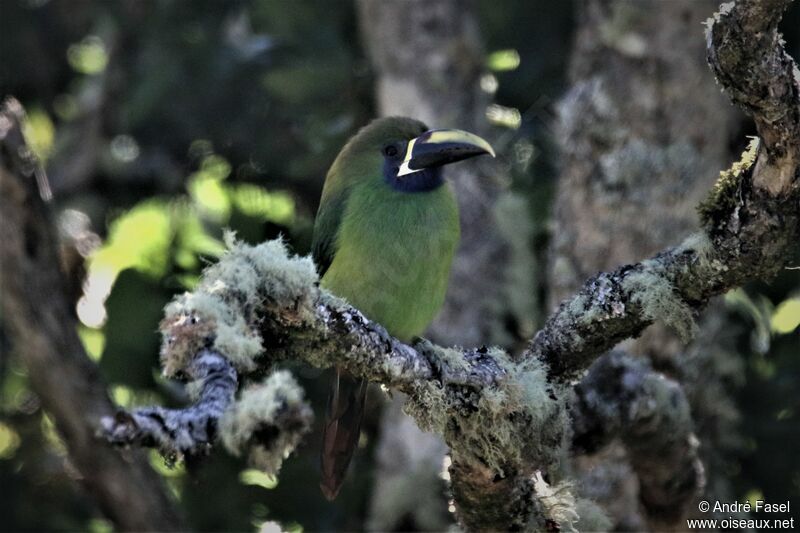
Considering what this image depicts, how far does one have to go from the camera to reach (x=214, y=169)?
502 cm

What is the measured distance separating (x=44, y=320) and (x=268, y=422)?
1668 millimetres

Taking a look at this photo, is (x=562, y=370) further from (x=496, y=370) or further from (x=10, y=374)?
(x=10, y=374)

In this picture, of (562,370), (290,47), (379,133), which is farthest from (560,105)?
(562,370)

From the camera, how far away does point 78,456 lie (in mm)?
3250

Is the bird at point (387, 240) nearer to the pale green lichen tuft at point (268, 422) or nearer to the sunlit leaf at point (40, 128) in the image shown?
the pale green lichen tuft at point (268, 422)

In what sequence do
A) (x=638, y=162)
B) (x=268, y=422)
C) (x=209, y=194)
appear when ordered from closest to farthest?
1. (x=268, y=422)
2. (x=638, y=162)
3. (x=209, y=194)

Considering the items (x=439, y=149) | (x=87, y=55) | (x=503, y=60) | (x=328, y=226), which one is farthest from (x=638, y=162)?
(x=87, y=55)

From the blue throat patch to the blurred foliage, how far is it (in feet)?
1.26

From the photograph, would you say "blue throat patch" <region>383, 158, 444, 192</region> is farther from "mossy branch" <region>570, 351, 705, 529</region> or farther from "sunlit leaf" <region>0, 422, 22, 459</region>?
"sunlit leaf" <region>0, 422, 22, 459</region>

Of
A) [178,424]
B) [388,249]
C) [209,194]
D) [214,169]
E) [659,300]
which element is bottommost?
[178,424]

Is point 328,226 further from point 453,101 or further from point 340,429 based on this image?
point 453,101

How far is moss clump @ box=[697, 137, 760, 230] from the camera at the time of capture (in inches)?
86.9

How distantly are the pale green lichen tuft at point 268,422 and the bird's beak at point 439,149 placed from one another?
174 cm

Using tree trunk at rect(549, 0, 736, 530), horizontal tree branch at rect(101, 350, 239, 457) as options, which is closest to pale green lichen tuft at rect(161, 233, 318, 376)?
horizontal tree branch at rect(101, 350, 239, 457)
